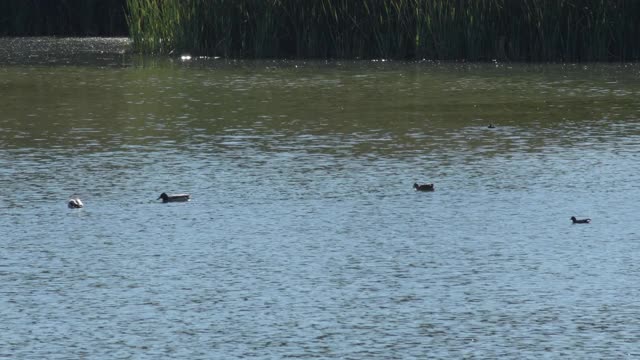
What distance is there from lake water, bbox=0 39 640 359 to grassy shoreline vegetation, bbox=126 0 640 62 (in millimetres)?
4456

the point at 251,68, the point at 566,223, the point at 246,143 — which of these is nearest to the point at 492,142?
the point at 246,143

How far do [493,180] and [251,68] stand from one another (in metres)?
9.45

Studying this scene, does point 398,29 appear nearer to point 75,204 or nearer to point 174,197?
point 174,197

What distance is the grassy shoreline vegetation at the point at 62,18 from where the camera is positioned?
2506 centimetres

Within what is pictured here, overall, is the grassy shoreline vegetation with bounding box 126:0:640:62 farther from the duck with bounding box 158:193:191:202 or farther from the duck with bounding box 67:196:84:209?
the duck with bounding box 67:196:84:209

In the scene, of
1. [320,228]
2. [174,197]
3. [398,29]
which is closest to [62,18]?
[398,29]

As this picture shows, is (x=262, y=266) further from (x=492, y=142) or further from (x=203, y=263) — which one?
(x=492, y=142)

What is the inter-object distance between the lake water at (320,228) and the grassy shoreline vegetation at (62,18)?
429 inches

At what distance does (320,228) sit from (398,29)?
1211 cm

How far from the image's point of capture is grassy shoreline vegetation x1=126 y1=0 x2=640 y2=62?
18.8 meters

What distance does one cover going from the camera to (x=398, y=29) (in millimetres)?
19375

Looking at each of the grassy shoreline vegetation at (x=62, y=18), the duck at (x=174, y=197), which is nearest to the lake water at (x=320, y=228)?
the duck at (x=174, y=197)

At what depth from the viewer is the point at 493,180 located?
9.09m

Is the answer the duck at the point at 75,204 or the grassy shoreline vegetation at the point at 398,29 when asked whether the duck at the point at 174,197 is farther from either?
the grassy shoreline vegetation at the point at 398,29
